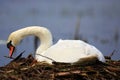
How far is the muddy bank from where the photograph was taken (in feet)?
45.5

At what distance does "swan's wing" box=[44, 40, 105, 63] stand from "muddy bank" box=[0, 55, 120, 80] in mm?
174

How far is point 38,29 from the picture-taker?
661 inches

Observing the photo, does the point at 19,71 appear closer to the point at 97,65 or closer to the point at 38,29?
the point at 97,65

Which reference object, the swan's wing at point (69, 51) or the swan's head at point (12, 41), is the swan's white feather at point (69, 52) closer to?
the swan's wing at point (69, 51)

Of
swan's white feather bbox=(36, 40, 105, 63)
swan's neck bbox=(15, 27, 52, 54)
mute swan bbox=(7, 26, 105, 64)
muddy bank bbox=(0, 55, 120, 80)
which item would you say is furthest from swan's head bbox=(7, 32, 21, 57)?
muddy bank bbox=(0, 55, 120, 80)

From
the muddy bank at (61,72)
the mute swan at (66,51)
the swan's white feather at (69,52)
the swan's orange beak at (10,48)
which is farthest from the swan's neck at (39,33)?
the muddy bank at (61,72)

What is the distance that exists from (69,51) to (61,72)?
0.85 m

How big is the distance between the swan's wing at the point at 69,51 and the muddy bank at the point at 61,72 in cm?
17

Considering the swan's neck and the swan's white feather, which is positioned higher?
the swan's neck

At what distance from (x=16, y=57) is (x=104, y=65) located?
2.09 metres

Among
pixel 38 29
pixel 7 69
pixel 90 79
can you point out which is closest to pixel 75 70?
pixel 90 79

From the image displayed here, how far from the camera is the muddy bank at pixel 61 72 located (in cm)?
1387

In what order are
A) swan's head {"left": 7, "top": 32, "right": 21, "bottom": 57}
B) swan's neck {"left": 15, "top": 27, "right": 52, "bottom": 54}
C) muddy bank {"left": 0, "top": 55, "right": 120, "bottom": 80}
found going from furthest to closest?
swan's head {"left": 7, "top": 32, "right": 21, "bottom": 57} → swan's neck {"left": 15, "top": 27, "right": 52, "bottom": 54} → muddy bank {"left": 0, "top": 55, "right": 120, "bottom": 80}

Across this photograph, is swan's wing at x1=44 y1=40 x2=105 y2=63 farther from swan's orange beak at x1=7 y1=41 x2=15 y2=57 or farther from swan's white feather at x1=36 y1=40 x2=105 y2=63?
swan's orange beak at x1=7 y1=41 x2=15 y2=57
